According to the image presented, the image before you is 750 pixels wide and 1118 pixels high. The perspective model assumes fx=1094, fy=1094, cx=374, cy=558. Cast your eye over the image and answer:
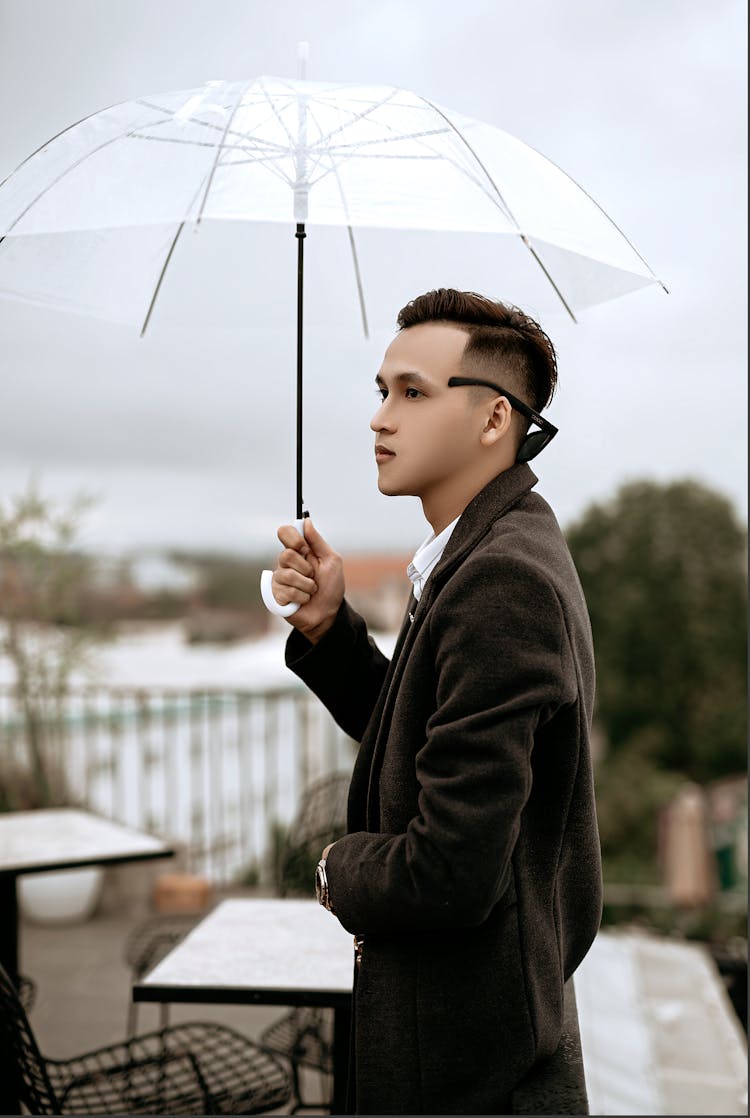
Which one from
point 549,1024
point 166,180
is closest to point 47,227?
point 166,180

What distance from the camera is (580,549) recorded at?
15031mm

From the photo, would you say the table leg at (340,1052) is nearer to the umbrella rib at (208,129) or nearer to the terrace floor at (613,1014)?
→ the terrace floor at (613,1014)

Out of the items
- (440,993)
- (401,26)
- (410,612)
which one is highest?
(401,26)

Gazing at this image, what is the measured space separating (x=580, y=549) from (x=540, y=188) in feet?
44.8

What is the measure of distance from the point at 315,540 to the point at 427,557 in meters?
0.21

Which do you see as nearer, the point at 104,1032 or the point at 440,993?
the point at 440,993

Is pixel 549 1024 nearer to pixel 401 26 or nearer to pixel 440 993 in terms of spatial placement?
pixel 440 993

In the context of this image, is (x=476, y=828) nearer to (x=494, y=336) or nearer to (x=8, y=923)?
(x=494, y=336)

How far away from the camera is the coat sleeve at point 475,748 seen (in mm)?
1163

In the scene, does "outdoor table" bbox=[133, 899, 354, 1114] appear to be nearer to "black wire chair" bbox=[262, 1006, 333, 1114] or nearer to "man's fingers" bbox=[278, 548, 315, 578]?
"black wire chair" bbox=[262, 1006, 333, 1114]

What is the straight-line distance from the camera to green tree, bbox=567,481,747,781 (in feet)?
50.4

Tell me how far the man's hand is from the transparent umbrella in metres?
0.08

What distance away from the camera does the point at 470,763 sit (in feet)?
3.83

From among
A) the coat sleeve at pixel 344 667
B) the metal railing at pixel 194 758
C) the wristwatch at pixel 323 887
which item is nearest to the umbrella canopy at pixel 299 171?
the coat sleeve at pixel 344 667
